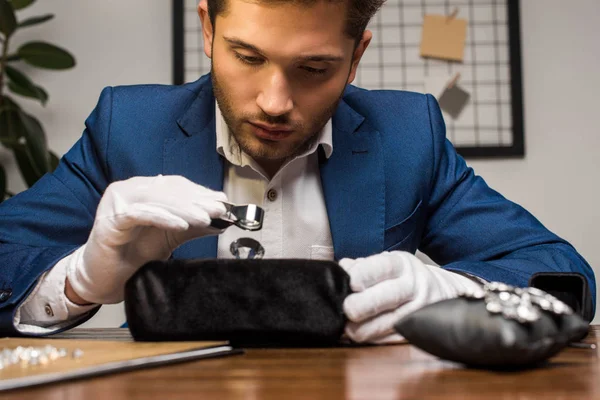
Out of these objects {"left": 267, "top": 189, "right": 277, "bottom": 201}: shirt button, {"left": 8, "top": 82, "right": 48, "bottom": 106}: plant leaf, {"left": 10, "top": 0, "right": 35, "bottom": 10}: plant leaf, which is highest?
{"left": 10, "top": 0, "right": 35, "bottom": 10}: plant leaf

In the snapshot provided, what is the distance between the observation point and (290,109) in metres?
1.11

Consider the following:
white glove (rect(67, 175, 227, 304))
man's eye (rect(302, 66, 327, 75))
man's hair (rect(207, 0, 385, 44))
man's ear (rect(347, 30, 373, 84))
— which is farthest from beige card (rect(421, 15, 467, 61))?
white glove (rect(67, 175, 227, 304))

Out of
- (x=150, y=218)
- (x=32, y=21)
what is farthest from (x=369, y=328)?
(x=32, y=21)

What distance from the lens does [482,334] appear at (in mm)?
604

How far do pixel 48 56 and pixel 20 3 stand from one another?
0.18 metres

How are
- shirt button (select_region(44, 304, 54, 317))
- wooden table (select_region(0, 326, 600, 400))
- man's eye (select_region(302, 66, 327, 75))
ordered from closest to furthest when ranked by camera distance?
1. wooden table (select_region(0, 326, 600, 400))
2. shirt button (select_region(44, 304, 54, 317))
3. man's eye (select_region(302, 66, 327, 75))

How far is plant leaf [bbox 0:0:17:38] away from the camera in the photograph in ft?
7.11

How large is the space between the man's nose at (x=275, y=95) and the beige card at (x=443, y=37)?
1319 millimetres

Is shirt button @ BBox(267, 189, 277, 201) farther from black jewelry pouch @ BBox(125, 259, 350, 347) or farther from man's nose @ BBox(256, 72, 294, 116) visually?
black jewelry pouch @ BBox(125, 259, 350, 347)

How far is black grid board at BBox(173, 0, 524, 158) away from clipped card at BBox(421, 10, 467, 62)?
0.02 m

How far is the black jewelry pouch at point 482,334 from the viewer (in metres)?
0.60

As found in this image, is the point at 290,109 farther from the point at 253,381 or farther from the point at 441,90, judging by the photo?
the point at 441,90

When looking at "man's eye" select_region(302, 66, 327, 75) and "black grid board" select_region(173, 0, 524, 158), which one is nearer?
"man's eye" select_region(302, 66, 327, 75)

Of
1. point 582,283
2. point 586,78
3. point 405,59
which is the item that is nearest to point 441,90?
point 405,59
